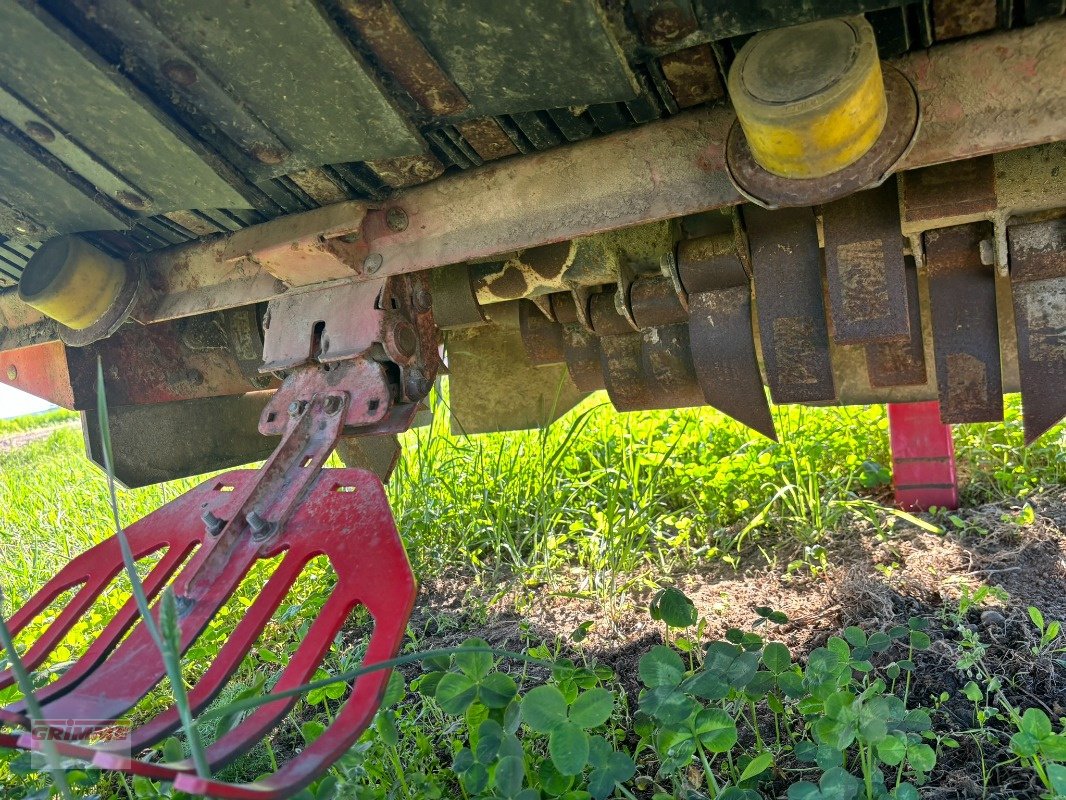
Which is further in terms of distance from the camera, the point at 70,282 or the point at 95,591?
the point at 70,282

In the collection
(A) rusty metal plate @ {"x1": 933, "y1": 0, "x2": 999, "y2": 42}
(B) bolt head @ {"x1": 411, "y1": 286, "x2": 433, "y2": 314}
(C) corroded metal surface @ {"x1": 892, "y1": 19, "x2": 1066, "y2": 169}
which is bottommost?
(B) bolt head @ {"x1": 411, "y1": 286, "x2": 433, "y2": 314}

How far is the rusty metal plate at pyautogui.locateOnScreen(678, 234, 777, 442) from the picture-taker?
138 cm

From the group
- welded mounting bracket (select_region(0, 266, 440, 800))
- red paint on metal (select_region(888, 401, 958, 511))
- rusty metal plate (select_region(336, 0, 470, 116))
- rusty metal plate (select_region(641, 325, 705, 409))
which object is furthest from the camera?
red paint on metal (select_region(888, 401, 958, 511))

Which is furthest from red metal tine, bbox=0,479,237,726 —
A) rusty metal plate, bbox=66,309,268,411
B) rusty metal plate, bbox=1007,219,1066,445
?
rusty metal plate, bbox=1007,219,1066,445

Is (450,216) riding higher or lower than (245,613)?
higher

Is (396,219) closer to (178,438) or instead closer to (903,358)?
(903,358)

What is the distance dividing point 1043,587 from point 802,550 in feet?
2.01

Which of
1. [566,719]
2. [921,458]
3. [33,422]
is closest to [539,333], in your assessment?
[566,719]

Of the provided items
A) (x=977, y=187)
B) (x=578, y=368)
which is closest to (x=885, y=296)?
(x=977, y=187)

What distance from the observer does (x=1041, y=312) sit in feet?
3.96

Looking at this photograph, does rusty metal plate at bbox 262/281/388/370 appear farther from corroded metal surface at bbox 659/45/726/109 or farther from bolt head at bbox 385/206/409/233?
corroded metal surface at bbox 659/45/726/109

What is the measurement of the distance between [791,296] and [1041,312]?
14.6 inches

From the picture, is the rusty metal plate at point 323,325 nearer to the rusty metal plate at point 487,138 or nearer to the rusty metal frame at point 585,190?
the rusty metal frame at point 585,190

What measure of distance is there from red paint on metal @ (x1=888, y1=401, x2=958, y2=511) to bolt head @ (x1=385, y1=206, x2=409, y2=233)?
5.32ft
